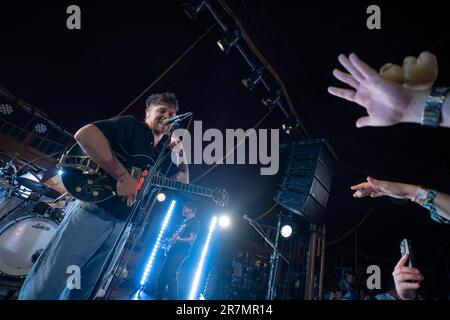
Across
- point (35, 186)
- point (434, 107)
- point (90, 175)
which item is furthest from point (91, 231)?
point (35, 186)

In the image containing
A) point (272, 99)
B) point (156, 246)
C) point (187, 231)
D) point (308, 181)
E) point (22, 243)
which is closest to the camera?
point (22, 243)

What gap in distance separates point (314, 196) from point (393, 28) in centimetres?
333

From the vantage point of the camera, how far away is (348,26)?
157 inches

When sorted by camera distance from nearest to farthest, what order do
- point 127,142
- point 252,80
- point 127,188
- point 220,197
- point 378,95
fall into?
point 378,95 → point 127,188 → point 127,142 → point 220,197 → point 252,80

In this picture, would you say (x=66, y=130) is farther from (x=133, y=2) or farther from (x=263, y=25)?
(x=263, y=25)

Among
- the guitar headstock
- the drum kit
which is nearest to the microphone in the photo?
the guitar headstock

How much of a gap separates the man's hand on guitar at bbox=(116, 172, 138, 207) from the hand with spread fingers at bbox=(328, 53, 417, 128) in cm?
172

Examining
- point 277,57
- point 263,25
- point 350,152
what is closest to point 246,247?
point 350,152

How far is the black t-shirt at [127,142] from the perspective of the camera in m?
1.91

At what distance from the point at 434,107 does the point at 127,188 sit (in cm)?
198

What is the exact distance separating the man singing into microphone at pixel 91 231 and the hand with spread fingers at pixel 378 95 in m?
1.70

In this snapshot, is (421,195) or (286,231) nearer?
(421,195)

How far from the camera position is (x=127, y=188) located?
6.18 ft

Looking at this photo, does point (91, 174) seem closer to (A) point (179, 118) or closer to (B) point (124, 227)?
(B) point (124, 227)
